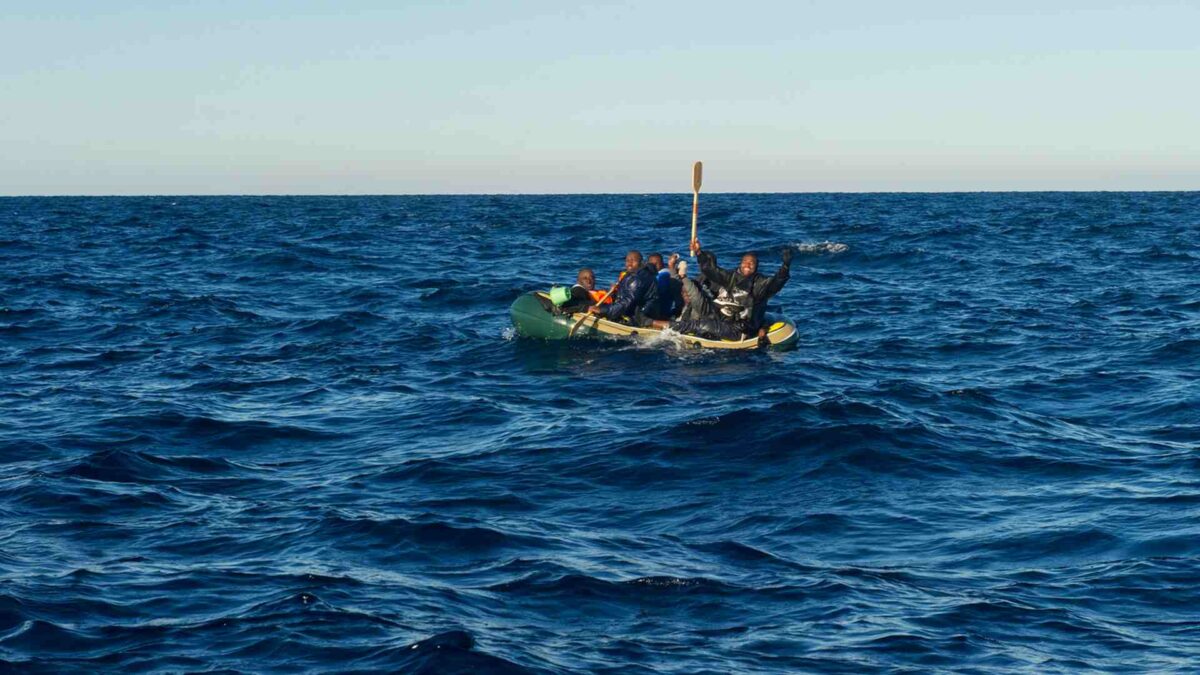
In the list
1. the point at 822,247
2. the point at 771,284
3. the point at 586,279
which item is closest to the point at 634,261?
the point at 586,279

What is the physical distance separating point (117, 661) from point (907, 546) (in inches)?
247

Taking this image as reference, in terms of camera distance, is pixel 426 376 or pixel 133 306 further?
pixel 133 306

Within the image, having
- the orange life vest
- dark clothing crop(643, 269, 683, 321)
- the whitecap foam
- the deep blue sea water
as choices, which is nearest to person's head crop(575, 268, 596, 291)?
the orange life vest

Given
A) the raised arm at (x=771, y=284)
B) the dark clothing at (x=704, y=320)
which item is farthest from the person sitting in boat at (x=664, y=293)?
the raised arm at (x=771, y=284)

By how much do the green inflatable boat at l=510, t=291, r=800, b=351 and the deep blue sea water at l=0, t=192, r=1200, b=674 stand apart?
0.96 feet

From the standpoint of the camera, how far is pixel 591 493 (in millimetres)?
13000

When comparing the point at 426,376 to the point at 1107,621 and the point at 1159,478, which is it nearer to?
the point at 1159,478

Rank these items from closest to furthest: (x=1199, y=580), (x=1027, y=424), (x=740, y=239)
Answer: (x=1199, y=580) → (x=1027, y=424) → (x=740, y=239)

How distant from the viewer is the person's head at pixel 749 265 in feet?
67.7

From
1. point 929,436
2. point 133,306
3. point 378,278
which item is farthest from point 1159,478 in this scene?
point 378,278

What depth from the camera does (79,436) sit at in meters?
15.1

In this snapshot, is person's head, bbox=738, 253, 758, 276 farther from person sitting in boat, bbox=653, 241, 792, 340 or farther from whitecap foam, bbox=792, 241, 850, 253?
whitecap foam, bbox=792, 241, 850, 253

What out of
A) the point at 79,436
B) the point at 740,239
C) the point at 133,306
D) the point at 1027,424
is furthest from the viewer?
the point at 740,239

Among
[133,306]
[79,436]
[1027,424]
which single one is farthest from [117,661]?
[133,306]
